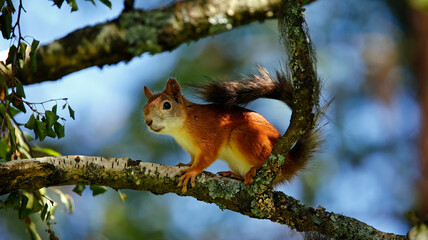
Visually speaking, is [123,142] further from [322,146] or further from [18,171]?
[18,171]

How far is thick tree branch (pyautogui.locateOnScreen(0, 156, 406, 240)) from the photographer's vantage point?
7.00ft

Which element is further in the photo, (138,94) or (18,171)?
(138,94)

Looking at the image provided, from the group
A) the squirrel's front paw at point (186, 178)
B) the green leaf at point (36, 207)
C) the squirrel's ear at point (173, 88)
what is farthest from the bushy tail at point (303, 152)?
the green leaf at point (36, 207)

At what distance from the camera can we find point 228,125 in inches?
111

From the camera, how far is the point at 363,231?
213cm

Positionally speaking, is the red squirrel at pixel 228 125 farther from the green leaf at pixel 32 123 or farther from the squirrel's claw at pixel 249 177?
A: the green leaf at pixel 32 123

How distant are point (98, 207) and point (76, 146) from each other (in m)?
0.73

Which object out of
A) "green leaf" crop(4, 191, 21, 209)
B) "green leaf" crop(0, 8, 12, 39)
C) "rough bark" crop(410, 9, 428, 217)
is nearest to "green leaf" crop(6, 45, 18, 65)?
"green leaf" crop(0, 8, 12, 39)

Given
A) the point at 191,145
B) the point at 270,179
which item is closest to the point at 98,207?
the point at 191,145

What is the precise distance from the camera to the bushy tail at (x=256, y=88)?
2492 mm

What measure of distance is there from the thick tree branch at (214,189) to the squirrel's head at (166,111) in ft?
1.66

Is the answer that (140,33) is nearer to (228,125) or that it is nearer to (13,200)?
(228,125)

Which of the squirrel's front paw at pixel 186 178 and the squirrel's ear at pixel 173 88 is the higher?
the squirrel's ear at pixel 173 88

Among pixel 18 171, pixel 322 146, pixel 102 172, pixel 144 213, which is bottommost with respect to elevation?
pixel 18 171
